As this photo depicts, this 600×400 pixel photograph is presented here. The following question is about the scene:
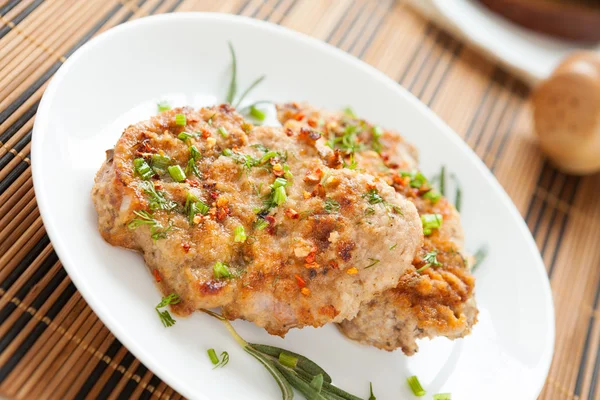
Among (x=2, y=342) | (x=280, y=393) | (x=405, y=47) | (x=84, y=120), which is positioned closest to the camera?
(x=2, y=342)

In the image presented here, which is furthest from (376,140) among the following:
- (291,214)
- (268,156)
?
(291,214)

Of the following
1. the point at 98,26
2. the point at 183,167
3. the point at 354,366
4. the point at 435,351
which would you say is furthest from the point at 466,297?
the point at 98,26

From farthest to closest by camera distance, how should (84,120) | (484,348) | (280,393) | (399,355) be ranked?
(484,348)
(399,355)
(84,120)
(280,393)

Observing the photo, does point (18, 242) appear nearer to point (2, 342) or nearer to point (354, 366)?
point (2, 342)

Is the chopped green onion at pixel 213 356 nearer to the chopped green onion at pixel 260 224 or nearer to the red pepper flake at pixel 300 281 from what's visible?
the red pepper flake at pixel 300 281

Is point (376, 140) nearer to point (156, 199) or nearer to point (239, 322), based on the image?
point (239, 322)

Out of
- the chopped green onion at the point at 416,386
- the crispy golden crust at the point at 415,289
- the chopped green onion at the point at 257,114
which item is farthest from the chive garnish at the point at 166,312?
the chopped green onion at the point at 257,114
